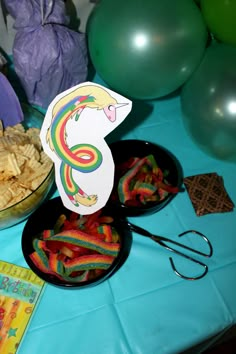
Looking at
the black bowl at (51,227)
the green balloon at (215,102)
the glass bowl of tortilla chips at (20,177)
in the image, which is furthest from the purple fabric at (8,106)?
the green balloon at (215,102)

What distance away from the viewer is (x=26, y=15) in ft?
2.63

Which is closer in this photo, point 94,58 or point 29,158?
point 29,158

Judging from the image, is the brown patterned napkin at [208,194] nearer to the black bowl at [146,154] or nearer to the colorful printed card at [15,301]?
the black bowl at [146,154]

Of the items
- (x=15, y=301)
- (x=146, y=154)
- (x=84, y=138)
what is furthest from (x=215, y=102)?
(x=15, y=301)

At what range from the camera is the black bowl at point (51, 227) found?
58 centimetres

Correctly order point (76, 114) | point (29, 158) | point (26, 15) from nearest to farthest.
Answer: point (76, 114), point (29, 158), point (26, 15)

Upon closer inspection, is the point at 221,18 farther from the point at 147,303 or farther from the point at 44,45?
the point at 147,303

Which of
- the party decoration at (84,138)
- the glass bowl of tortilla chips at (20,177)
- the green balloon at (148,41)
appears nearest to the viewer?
the party decoration at (84,138)

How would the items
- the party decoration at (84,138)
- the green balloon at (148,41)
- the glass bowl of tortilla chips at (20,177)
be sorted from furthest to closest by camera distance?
the green balloon at (148,41), the glass bowl of tortilla chips at (20,177), the party decoration at (84,138)

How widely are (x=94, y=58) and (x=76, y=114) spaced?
398 mm

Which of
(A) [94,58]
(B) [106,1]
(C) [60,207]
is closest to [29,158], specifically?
(C) [60,207]

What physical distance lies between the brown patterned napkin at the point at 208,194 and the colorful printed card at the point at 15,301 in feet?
1.32

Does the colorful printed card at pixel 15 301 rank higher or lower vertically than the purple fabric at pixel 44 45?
lower

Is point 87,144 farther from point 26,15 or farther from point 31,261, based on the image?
point 26,15
